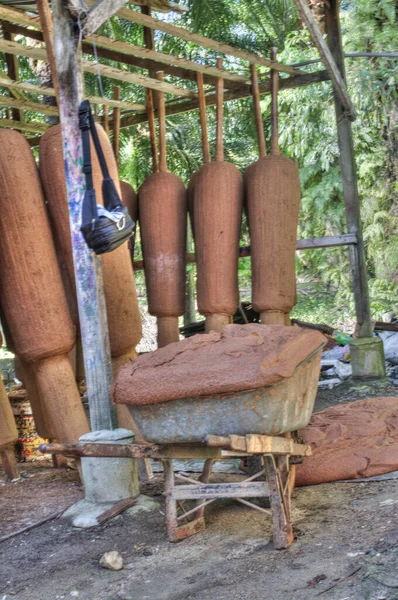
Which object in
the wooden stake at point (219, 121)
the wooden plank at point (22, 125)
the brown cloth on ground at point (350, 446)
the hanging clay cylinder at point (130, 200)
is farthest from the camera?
the wooden plank at point (22, 125)

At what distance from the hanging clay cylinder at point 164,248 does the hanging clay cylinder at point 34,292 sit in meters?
1.32

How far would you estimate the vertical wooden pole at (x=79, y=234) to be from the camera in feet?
14.4

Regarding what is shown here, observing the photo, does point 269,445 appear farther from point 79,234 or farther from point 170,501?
point 79,234

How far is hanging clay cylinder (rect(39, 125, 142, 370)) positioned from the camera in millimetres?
5090

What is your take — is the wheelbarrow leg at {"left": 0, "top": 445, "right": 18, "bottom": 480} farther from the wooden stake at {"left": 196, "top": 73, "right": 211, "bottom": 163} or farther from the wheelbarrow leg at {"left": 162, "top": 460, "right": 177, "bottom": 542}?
the wooden stake at {"left": 196, "top": 73, "right": 211, "bottom": 163}

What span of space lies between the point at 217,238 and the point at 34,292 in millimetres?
1810

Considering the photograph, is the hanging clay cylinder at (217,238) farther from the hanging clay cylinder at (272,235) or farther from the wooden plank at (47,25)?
the wooden plank at (47,25)

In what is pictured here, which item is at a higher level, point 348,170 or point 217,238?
point 348,170

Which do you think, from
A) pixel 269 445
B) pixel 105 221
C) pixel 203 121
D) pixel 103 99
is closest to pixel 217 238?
pixel 203 121

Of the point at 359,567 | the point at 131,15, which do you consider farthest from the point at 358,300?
the point at 359,567

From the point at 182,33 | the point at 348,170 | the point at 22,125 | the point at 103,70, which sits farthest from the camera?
the point at 348,170

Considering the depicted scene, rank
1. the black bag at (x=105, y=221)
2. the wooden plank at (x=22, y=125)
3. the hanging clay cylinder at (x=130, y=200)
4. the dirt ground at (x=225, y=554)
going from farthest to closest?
the wooden plank at (x=22, y=125)
the hanging clay cylinder at (x=130, y=200)
the black bag at (x=105, y=221)
the dirt ground at (x=225, y=554)

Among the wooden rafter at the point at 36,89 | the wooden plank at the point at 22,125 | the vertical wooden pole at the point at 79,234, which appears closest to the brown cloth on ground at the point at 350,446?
the vertical wooden pole at the point at 79,234

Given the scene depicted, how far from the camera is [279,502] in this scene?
3367mm
